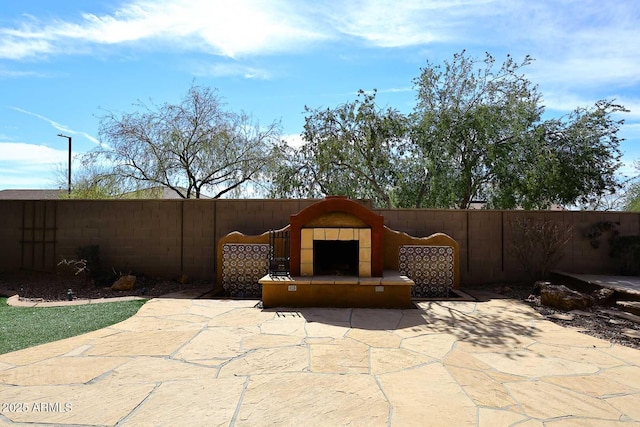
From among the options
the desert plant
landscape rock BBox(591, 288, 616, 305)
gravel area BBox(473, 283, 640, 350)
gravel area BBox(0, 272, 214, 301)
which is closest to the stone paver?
gravel area BBox(473, 283, 640, 350)

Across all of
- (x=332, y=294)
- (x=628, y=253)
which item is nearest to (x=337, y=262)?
(x=332, y=294)

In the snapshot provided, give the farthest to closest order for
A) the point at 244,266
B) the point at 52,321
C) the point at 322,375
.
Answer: the point at 244,266 → the point at 52,321 → the point at 322,375

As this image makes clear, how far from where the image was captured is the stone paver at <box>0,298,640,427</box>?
2.82 meters

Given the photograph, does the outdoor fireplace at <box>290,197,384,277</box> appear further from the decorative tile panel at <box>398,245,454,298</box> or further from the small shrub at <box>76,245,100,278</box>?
the small shrub at <box>76,245,100,278</box>

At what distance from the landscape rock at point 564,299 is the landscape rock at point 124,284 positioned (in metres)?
7.83

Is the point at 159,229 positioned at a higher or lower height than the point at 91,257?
higher

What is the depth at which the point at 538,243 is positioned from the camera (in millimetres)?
8695

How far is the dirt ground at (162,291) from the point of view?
5.57 metres

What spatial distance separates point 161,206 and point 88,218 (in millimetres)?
1674

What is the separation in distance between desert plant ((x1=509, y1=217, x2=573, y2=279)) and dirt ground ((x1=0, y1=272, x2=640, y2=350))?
489 mm

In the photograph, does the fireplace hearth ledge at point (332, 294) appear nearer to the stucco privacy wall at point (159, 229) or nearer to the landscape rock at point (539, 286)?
the stucco privacy wall at point (159, 229)

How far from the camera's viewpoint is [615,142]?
12.1 metres

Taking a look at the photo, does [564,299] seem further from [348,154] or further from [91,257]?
[91,257]

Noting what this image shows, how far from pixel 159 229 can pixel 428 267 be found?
592cm
